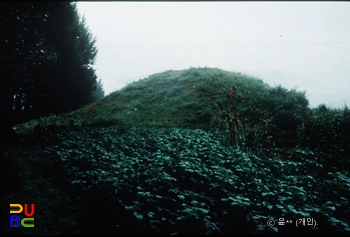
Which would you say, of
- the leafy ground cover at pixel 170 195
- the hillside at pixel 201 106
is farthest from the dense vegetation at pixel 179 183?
the hillside at pixel 201 106

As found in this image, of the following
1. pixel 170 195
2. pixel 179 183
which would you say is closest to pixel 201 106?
pixel 179 183

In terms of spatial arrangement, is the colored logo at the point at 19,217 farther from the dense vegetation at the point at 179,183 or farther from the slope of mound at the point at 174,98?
the slope of mound at the point at 174,98

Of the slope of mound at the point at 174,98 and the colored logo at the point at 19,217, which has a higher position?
the slope of mound at the point at 174,98

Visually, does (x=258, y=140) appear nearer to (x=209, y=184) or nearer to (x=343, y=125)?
(x=209, y=184)

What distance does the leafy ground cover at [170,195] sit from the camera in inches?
123

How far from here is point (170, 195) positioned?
12.3 feet

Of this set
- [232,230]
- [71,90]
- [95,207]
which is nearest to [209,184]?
[232,230]

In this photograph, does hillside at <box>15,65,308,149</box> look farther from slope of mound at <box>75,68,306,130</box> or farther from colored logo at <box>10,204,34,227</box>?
A: colored logo at <box>10,204,34,227</box>

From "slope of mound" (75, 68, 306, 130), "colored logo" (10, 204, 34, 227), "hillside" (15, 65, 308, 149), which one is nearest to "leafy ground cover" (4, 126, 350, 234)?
"colored logo" (10, 204, 34, 227)

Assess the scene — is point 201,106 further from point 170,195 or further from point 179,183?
point 170,195

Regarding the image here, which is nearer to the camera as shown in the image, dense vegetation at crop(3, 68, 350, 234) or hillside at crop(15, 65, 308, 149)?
dense vegetation at crop(3, 68, 350, 234)

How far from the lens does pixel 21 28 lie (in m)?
7.93

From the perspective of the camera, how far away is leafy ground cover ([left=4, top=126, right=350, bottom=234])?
3115 millimetres

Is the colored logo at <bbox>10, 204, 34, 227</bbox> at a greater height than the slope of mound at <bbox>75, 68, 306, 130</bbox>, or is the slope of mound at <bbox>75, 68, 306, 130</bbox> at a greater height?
the slope of mound at <bbox>75, 68, 306, 130</bbox>
